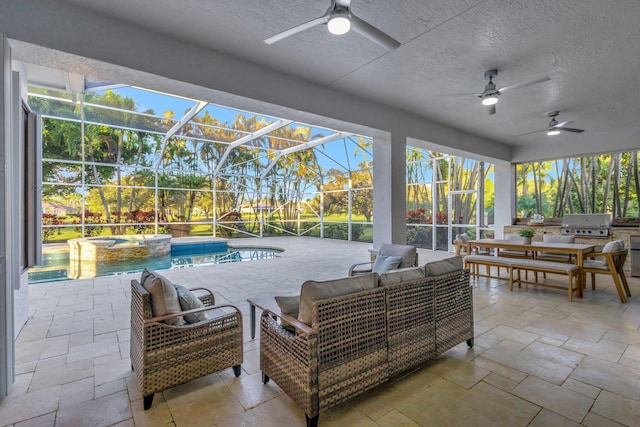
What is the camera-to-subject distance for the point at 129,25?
275 centimetres

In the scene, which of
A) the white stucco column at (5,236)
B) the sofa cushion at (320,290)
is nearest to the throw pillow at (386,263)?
the sofa cushion at (320,290)

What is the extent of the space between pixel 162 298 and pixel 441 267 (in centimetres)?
216

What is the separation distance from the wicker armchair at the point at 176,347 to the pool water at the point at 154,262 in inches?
200

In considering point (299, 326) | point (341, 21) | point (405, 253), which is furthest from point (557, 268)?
point (341, 21)

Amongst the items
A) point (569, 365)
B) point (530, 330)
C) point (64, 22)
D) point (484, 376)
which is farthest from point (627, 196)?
point (64, 22)

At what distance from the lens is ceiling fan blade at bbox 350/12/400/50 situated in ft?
7.06

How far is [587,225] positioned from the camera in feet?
21.2

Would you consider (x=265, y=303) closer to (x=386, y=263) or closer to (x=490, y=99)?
(x=386, y=263)

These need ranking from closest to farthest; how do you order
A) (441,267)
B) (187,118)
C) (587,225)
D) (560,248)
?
(441,267)
(560,248)
(587,225)
(187,118)

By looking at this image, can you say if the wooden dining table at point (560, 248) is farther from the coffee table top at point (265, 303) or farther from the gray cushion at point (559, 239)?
the coffee table top at point (265, 303)

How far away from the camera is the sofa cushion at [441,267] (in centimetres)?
250

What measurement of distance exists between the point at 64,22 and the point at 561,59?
4862mm

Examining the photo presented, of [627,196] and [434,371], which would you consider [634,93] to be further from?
[434,371]

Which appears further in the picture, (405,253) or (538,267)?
(538,267)
